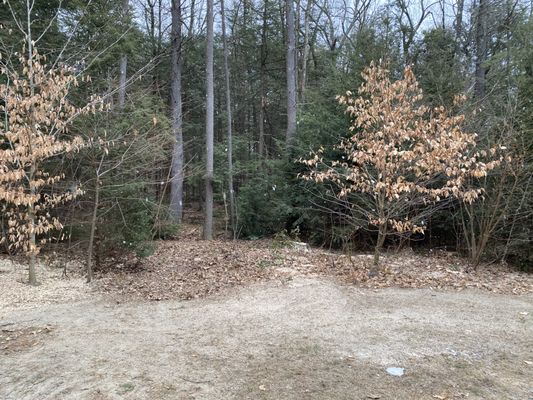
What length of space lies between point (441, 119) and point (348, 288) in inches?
118

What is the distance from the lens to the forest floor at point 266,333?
323cm

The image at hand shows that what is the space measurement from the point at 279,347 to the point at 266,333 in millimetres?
430

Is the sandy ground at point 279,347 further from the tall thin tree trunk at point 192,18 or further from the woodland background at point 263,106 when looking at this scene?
the tall thin tree trunk at point 192,18

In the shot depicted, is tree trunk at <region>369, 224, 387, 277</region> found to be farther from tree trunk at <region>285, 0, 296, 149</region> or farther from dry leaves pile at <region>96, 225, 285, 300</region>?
tree trunk at <region>285, 0, 296, 149</region>

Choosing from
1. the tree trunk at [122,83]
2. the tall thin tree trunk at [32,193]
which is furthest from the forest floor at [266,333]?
the tree trunk at [122,83]

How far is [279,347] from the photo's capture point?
403cm

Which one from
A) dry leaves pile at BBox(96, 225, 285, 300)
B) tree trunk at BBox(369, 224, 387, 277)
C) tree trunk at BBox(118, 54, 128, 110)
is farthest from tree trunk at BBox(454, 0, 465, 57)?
dry leaves pile at BBox(96, 225, 285, 300)

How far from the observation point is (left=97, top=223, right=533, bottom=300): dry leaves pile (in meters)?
6.38

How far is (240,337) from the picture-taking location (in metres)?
4.32

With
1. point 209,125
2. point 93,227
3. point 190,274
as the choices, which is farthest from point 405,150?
point 209,125

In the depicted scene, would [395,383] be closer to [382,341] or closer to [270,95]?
[382,341]

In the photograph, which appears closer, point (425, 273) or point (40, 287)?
point (40, 287)

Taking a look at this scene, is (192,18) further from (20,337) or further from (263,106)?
(20,337)

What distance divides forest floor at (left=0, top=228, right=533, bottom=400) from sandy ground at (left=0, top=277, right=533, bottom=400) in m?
0.02
